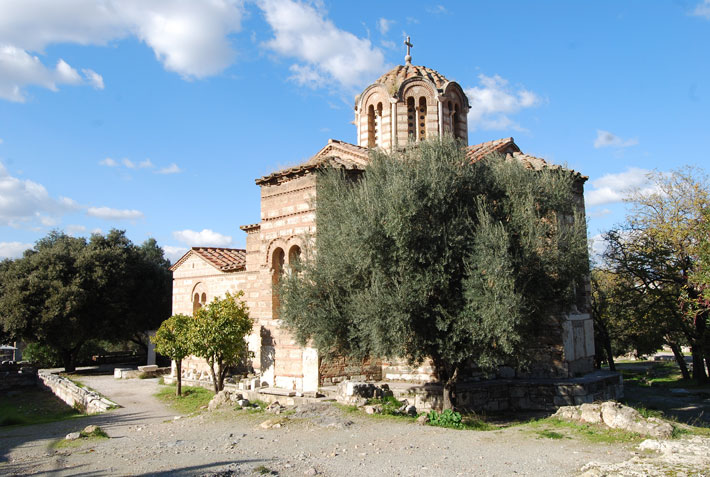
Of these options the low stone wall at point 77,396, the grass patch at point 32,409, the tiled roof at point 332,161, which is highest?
the tiled roof at point 332,161

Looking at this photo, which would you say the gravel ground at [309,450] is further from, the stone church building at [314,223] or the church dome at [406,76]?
the church dome at [406,76]

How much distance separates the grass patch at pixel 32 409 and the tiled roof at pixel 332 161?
25.7 ft

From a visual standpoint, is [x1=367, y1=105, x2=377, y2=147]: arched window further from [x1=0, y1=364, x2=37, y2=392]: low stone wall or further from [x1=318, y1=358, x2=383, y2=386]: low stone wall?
[x1=0, y1=364, x2=37, y2=392]: low stone wall

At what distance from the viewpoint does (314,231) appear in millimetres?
11852

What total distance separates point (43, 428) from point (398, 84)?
40.6 ft

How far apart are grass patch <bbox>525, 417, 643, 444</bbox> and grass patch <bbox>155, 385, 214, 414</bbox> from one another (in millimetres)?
8102

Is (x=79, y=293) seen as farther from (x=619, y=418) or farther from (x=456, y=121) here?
(x=619, y=418)

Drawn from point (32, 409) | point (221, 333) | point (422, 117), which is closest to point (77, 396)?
point (32, 409)

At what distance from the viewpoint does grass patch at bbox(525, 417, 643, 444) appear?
25.2 feet

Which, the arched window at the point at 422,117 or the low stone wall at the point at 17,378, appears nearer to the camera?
the arched window at the point at 422,117

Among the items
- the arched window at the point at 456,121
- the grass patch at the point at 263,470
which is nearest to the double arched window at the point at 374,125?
the arched window at the point at 456,121

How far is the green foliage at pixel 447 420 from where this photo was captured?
877 centimetres

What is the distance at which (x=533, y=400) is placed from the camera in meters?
11.3

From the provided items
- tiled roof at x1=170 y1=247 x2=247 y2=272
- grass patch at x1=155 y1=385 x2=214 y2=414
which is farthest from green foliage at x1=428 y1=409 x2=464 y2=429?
tiled roof at x1=170 y1=247 x2=247 y2=272
